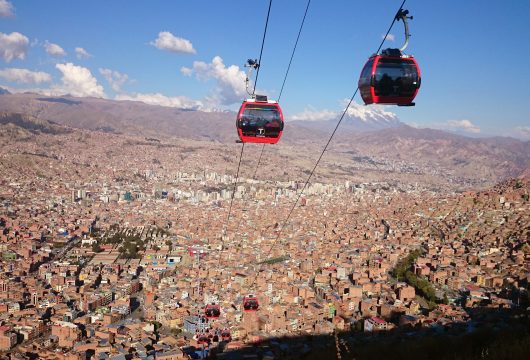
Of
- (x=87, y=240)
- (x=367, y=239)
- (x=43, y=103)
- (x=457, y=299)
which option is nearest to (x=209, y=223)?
(x=87, y=240)

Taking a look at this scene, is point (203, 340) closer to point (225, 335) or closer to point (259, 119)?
point (225, 335)

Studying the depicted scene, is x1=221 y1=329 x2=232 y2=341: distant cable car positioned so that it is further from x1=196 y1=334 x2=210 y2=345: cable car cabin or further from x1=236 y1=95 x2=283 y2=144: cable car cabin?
x1=236 y1=95 x2=283 y2=144: cable car cabin

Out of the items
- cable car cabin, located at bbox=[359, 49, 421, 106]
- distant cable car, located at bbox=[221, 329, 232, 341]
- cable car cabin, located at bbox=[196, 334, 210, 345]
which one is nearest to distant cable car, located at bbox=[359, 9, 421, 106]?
cable car cabin, located at bbox=[359, 49, 421, 106]

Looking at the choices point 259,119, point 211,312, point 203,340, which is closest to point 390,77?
point 259,119

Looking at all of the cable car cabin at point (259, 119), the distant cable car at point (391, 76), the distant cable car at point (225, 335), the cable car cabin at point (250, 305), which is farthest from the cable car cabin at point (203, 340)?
the distant cable car at point (391, 76)

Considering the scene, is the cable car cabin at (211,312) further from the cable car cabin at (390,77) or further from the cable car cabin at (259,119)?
the cable car cabin at (390,77)
